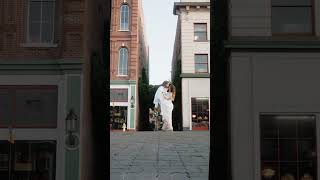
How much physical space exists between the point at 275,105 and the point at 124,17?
3707 centimetres

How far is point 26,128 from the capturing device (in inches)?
542

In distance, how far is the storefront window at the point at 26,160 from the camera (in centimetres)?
1366

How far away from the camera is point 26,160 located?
542 inches

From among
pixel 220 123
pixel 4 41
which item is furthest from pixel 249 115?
pixel 4 41

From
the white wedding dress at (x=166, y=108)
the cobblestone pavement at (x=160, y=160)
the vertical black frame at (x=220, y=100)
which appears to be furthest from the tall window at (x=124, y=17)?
the vertical black frame at (x=220, y=100)

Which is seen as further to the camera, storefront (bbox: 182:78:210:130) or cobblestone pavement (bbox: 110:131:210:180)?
storefront (bbox: 182:78:210:130)

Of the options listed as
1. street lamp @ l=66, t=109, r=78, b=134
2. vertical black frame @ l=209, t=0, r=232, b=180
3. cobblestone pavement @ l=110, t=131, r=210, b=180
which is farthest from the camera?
cobblestone pavement @ l=110, t=131, r=210, b=180

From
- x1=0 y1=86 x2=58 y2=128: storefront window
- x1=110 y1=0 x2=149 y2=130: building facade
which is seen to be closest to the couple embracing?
x1=110 y1=0 x2=149 y2=130: building facade

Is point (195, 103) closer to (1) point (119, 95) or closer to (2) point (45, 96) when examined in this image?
(1) point (119, 95)

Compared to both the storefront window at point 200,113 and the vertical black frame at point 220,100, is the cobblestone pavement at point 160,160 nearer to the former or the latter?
the vertical black frame at point 220,100

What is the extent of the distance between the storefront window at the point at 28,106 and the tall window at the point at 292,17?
592 cm

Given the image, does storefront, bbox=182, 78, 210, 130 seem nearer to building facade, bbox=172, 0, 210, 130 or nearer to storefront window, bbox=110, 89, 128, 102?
building facade, bbox=172, 0, 210, 130

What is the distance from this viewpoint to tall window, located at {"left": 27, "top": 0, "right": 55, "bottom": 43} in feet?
47.6

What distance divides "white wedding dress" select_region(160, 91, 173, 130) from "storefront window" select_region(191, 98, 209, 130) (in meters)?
3.15
